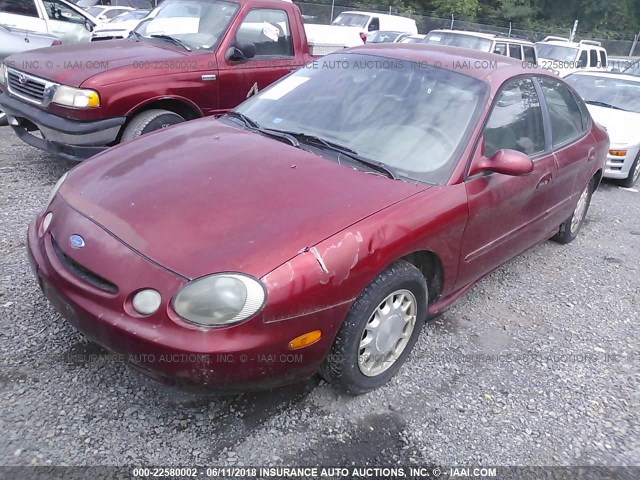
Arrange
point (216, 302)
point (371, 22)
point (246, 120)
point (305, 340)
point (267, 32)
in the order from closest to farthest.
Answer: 1. point (216, 302)
2. point (305, 340)
3. point (246, 120)
4. point (267, 32)
5. point (371, 22)

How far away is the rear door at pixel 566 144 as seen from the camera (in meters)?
3.80

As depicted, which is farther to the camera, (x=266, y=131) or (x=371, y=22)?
(x=371, y=22)

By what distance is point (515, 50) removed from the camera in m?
13.7

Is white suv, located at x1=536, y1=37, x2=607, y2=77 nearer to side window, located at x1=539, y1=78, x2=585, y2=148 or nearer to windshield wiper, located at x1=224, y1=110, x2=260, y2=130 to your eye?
side window, located at x1=539, y1=78, x2=585, y2=148

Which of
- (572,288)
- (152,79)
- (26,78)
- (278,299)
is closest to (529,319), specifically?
(572,288)

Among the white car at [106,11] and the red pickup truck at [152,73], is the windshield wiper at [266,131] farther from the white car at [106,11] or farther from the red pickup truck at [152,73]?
the white car at [106,11]

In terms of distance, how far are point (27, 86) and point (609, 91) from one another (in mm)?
8055

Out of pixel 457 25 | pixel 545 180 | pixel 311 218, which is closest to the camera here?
pixel 311 218

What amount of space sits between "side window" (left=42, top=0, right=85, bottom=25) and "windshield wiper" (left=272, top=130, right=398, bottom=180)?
717 cm

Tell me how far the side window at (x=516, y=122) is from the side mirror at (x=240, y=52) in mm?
2972

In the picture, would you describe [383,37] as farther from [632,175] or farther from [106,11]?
[632,175]

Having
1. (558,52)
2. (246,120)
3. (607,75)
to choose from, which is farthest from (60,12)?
(558,52)

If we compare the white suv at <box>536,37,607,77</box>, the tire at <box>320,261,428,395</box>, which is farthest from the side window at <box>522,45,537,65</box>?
the tire at <box>320,261,428,395</box>

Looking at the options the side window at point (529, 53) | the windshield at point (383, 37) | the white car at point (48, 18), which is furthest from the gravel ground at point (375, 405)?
the windshield at point (383, 37)
